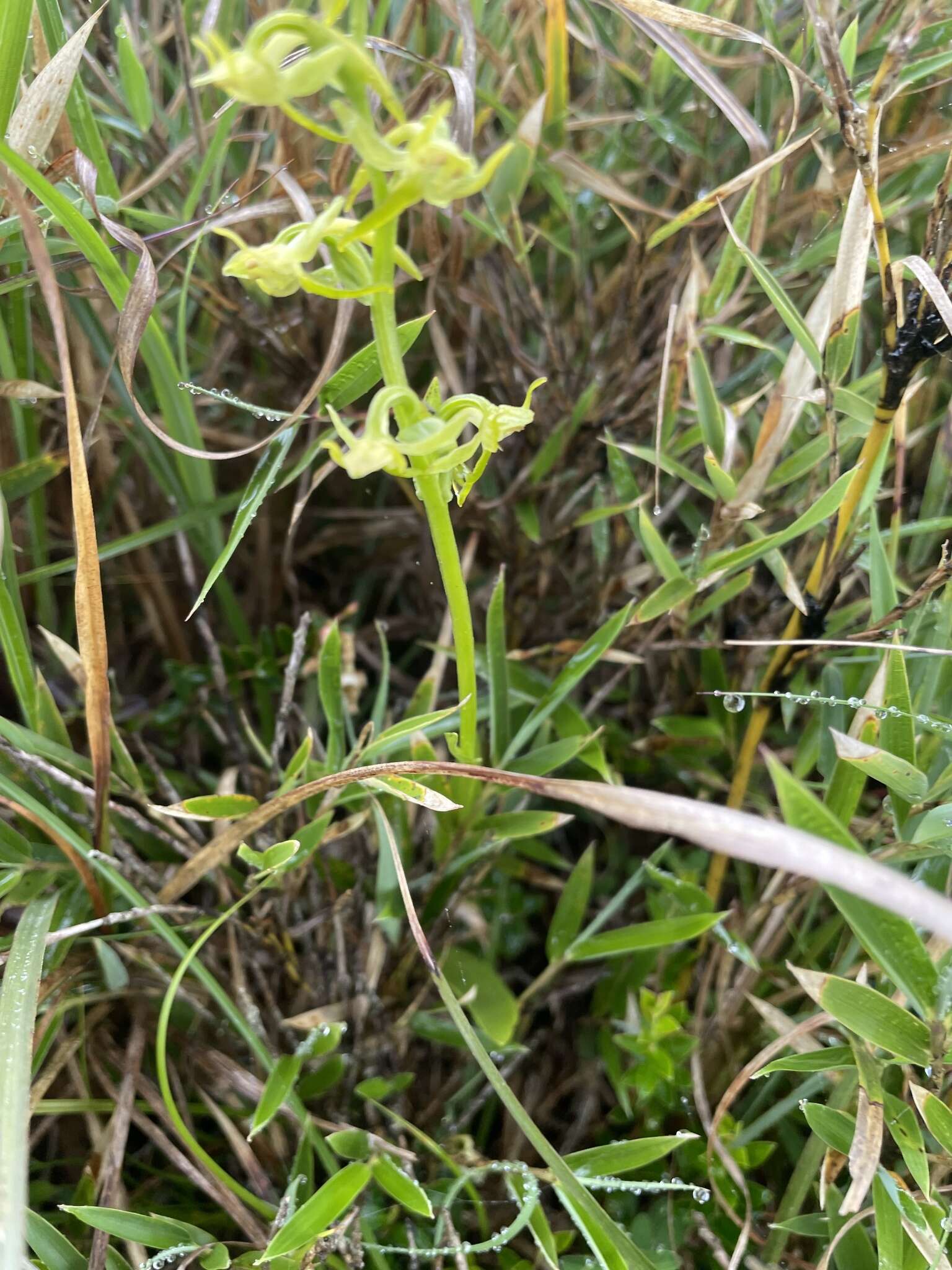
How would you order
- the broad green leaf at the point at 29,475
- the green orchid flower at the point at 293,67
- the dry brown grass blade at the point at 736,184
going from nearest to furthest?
the green orchid flower at the point at 293,67 < the dry brown grass blade at the point at 736,184 < the broad green leaf at the point at 29,475

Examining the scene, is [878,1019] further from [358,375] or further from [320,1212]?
[358,375]

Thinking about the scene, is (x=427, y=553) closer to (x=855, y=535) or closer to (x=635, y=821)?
(x=855, y=535)

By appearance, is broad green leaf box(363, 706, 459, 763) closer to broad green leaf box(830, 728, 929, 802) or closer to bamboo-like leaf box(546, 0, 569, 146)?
broad green leaf box(830, 728, 929, 802)

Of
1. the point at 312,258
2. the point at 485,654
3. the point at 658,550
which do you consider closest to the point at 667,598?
the point at 658,550

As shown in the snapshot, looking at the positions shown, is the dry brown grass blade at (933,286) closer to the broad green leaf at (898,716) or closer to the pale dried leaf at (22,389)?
the broad green leaf at (898,716)

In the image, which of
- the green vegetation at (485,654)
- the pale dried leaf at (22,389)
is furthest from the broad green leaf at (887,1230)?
the pale dried leaf at (22,389)

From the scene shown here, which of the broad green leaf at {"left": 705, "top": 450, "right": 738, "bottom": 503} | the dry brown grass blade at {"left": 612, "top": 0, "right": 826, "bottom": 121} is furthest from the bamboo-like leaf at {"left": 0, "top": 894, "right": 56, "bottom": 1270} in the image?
the dry brown grass blade at {"left": 612, "top": 0, "right": 826, "bottom": 121}

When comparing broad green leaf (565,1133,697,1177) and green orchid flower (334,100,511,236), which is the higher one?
green orchid flower (334,100,511,236)
